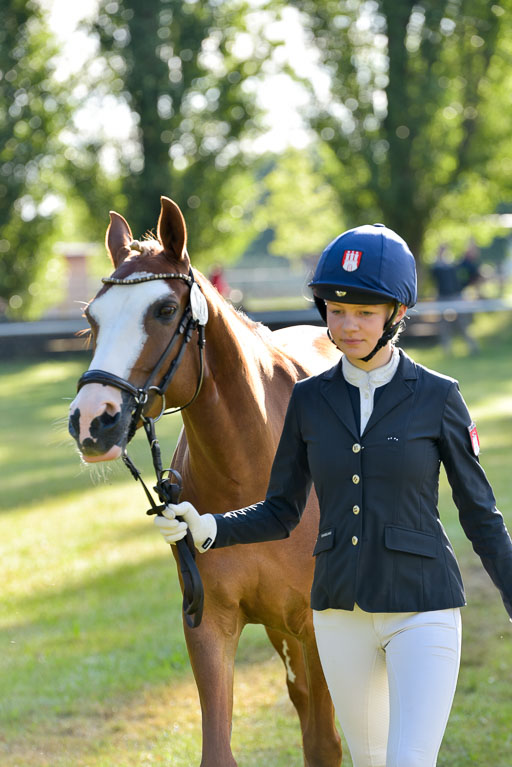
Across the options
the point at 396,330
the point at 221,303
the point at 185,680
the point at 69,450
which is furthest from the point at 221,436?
the point at 69,450

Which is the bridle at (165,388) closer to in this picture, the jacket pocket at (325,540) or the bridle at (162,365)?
the bridle at (162,365)

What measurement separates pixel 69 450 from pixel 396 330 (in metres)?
11.4

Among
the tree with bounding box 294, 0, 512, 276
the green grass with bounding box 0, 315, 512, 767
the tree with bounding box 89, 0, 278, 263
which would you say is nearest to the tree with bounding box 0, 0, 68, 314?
the tree with bounding box 89, 0, 278, 263

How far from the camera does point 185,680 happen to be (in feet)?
18.6

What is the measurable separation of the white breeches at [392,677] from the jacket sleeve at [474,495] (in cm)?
17

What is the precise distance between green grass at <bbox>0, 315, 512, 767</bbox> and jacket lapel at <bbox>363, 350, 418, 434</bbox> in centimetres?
96

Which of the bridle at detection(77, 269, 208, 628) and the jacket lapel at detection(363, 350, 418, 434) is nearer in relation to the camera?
the jacket lapel at detection(363, 350, 418, 434)

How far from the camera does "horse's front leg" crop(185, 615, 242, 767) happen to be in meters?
3.31

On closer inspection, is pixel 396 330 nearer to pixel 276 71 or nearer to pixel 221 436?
pixel 221 436

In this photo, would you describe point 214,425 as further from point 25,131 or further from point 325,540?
point 25,131

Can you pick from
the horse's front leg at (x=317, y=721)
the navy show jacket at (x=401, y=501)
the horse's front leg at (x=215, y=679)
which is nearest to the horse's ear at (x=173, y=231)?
the navy show jacket at (x=401, y=501)

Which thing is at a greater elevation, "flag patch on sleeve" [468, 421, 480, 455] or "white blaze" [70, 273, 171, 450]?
"white blaze" [70, 273, 171, 450]

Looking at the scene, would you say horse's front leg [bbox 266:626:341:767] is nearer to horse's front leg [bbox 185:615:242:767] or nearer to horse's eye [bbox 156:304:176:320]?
horse's front leg [bbox 185:615:242:767]

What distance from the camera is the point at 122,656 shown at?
19.8 feet
